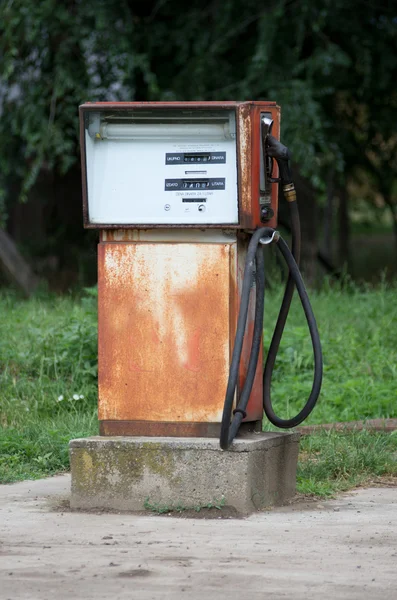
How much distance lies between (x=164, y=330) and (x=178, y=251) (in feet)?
1.24

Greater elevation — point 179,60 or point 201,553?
point 179,60

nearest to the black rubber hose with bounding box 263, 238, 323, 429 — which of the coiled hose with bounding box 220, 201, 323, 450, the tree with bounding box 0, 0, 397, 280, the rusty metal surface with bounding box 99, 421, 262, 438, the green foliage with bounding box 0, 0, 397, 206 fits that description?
the coiled hose with bounding box 220, 201, 323, 450

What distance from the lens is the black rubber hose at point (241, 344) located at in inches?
187

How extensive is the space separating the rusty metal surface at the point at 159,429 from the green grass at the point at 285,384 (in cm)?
76

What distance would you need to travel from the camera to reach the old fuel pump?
4.97 metres

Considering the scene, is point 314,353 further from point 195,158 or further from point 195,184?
point 195,158

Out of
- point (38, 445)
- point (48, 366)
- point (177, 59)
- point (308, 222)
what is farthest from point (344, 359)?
point (177, 59)

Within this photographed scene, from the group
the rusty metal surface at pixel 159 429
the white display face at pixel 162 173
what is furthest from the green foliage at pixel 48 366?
the white display face at pixel 162 173

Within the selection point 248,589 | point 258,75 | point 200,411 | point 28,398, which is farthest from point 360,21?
point 248,589

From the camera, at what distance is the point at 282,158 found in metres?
4.99

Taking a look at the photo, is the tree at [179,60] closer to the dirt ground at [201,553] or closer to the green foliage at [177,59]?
the green foliage at [177,59]

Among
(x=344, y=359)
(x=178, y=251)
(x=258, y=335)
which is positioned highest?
(x=178, y=251)

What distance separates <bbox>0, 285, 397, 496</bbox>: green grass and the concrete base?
656mm

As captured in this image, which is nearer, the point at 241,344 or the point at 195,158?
the point at 241,344
